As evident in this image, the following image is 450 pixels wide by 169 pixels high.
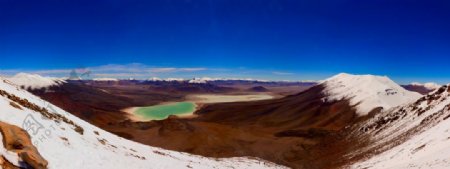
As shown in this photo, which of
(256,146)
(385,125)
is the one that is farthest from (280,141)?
(385,125)

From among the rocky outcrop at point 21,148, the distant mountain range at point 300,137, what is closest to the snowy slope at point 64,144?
the distant mountain range at point 300,137

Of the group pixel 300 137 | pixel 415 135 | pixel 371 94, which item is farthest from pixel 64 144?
pixel 371 94

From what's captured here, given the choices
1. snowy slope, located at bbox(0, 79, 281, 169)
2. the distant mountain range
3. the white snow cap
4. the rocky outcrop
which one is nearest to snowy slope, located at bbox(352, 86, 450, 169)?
the distant mountain range

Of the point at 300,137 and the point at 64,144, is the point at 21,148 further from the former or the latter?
the point at 300,137

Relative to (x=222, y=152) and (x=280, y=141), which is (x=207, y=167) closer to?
(x=222, y=152)

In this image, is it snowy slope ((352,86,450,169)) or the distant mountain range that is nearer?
the distant mountain range

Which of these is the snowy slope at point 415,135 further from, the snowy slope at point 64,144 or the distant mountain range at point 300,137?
the snowy slope at point 64,144

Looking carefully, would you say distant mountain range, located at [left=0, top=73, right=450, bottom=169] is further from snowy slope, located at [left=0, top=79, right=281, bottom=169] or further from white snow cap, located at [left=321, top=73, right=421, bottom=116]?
white snow cap, located at [left=321, top=73, right=421, bottom=116]
